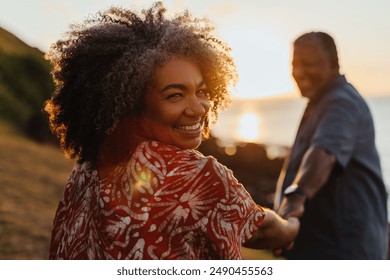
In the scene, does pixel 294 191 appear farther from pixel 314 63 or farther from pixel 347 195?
pixel 314 63

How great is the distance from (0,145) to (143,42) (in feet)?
37.3

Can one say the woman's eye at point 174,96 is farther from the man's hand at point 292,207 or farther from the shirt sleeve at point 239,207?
the man's hand at point 292,207

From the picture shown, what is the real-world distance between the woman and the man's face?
1.71 metres

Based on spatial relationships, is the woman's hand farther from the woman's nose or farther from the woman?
the woman's nose

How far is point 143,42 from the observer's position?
248cm

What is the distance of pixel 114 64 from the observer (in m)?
2.47

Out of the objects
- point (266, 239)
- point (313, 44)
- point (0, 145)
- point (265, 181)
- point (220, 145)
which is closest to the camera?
point (266, 239)

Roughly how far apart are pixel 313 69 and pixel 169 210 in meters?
2.55

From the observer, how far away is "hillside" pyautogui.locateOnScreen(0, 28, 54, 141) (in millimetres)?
16000

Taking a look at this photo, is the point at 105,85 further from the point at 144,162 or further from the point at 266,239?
the point at 266,239

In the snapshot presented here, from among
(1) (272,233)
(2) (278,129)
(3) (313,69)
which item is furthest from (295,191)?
(2) (278,129)

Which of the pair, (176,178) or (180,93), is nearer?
(176,178)

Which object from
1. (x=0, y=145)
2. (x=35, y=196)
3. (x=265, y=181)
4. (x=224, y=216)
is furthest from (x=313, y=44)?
(x=265, y=181)

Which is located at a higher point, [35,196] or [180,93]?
[180,93]
